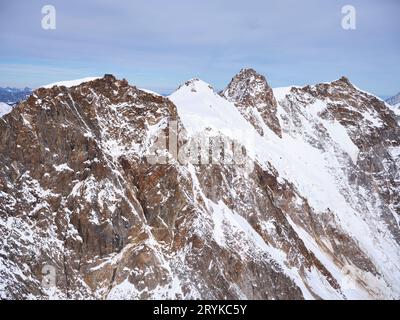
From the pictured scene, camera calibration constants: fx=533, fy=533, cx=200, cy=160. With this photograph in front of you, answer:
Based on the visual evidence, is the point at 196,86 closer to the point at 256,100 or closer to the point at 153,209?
the point at 256,100

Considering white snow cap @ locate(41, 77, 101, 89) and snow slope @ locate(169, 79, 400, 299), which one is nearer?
white snow cap @ locate(41, 77, 101, 89)

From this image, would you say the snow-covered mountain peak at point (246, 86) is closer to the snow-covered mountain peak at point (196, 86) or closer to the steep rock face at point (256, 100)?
the steep rock face at point (256, 100)

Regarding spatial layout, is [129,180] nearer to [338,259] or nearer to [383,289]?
[338,259]

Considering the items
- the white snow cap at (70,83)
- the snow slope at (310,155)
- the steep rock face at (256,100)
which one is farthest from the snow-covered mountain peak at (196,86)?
the white snow cap at (70,83)

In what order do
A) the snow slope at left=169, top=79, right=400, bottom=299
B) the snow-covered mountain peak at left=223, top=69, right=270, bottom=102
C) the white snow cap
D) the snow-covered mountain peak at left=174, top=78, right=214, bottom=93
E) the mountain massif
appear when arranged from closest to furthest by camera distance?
1. the mountain massif
2. the white snow cap
3. the snow slope at left=169, top=79, right=400, bottom=299
4. the snow-covered mountain peak at left=174, top=78, right=214, bottom=93
5. the snow-covered mountain peak at left=223, top=69, right=270, bottom=102

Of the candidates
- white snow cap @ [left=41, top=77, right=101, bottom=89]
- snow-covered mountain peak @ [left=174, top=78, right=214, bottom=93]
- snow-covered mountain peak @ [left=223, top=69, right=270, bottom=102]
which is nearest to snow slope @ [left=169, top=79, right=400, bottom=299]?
snow-covered mountain peak @ [left=174, top=78, right=214, bottom=93]

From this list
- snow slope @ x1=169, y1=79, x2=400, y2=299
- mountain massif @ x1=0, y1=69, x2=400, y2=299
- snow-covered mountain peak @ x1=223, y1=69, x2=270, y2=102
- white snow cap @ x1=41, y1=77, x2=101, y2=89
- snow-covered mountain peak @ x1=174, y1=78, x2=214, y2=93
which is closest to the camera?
mountain massif @ x1=0, y1=69, x2=400, y2=299

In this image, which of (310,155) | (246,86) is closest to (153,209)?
(310,155)

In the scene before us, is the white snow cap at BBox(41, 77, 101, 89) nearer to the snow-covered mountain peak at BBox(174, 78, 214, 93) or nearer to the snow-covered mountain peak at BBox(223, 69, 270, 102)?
the snow-covered mountain peak at BBox(174, 78, 214, 93)
